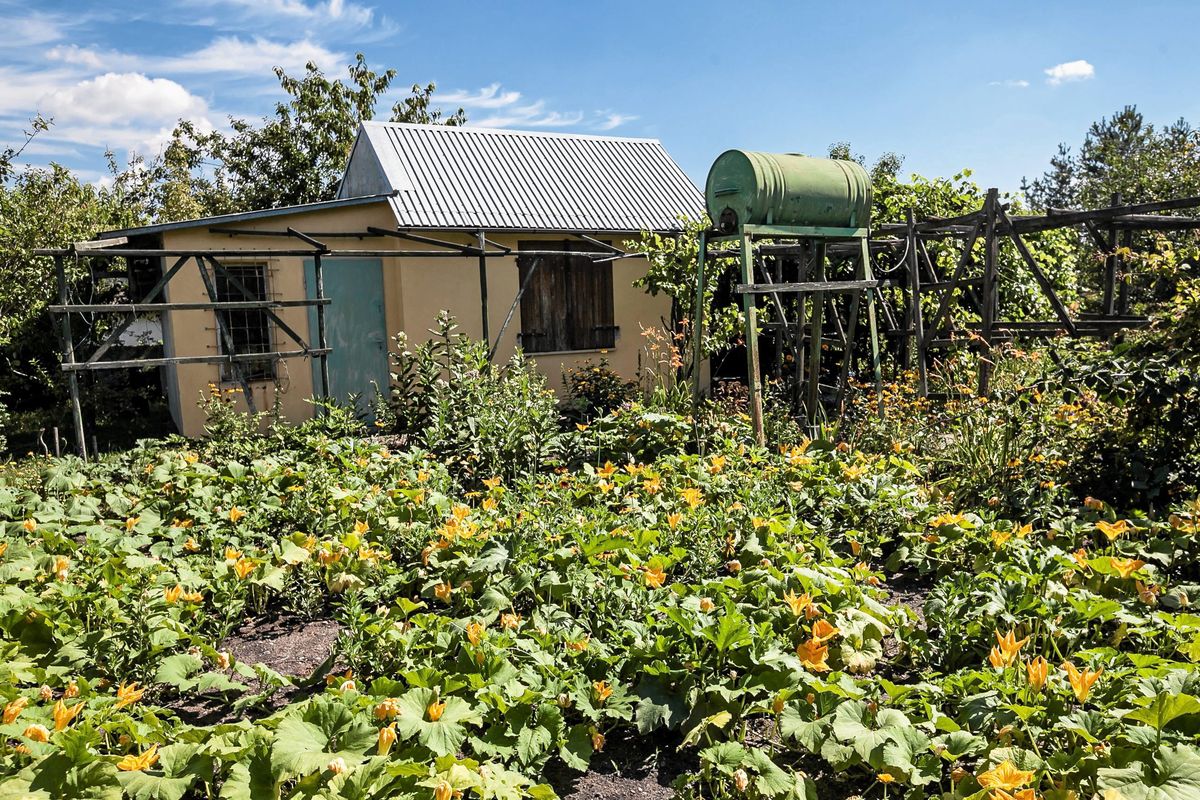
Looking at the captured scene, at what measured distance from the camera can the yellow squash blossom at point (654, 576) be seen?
3545mm

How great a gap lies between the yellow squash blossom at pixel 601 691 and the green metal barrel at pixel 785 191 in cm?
528

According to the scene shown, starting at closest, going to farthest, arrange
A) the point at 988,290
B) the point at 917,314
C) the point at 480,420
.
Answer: the point at 480,420
the point at 988,290
the point at 917,314

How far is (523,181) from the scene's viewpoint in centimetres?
1275

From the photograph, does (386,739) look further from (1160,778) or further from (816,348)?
(816,348)

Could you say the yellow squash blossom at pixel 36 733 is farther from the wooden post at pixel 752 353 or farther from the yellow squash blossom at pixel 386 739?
the wooden post at pixel 752 353

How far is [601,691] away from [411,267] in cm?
889

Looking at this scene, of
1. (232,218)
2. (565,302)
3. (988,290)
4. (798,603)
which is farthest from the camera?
(565,302)

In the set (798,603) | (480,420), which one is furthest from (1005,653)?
(480,420)

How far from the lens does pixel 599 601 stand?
144 inches

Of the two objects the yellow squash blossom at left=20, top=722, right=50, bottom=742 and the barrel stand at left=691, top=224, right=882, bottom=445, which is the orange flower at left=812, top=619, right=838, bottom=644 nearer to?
the yellow squash blossom at left=20, top=722, right=50, bottom=742

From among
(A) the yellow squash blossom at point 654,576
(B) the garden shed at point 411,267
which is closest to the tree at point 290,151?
(B) the garden shed at point 411,267

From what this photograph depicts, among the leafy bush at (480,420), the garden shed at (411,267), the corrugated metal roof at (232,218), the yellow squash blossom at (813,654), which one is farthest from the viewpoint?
the garden shed at (411,267)

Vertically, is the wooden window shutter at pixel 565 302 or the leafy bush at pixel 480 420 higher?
the wooden window shutter at pixel 565 302

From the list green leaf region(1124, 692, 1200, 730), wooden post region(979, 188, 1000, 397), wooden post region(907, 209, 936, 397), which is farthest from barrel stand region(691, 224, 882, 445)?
green leaf region(1124, 692, 1200, 730)
